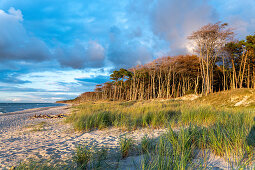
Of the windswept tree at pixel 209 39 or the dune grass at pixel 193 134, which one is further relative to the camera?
the windswept tree at pixel 209 39

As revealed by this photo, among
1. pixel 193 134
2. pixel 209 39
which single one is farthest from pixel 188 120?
pixel 209 39

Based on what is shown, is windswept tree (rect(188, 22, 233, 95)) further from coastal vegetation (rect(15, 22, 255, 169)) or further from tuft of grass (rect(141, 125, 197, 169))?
tuft of grass (rect(141, 125, 197, 169))

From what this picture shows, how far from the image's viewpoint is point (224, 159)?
94.1 inches

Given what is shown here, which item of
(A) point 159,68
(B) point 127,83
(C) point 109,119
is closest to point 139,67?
(A) point 159,68

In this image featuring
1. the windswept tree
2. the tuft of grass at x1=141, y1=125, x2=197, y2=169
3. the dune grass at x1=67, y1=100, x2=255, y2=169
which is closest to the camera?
the tuft of grass at x1=141, y1=125, x2=197, y2=169

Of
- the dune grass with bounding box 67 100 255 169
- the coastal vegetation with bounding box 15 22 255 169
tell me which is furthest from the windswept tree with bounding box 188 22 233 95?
the dune grass with bounding box 67 100 255 169

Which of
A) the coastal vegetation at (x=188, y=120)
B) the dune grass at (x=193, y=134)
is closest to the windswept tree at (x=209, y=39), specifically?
the coastal vegetation at (x=188, y=120)

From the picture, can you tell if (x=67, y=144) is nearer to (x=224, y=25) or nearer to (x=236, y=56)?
(x=224, y=25)

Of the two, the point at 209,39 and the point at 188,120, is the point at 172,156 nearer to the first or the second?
the point at 188,120

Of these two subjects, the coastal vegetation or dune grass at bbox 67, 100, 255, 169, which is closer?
dune grass at bbox 67, 100, 255, 169

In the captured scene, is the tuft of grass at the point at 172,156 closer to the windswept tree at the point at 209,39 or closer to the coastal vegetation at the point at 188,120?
the coastal vegetation at the point at 188,120

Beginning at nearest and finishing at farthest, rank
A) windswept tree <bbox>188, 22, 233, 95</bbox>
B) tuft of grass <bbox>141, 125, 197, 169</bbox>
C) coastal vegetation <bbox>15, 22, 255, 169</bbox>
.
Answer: tuft of grass <bbox>141, 125, 197, 169</bbox> < coastal vegetation <bbox>15, 22, 255, 169</bbox> < windswept tree <bbox>188, 22, 233, 95</bbox>

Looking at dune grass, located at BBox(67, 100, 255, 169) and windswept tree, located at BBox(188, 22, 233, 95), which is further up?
windswept tree, located at BBox(188, 22, 233, 95)

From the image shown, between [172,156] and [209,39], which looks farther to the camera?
[209,39]
